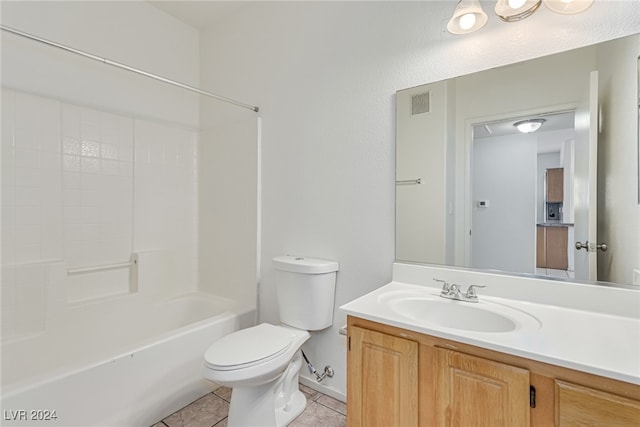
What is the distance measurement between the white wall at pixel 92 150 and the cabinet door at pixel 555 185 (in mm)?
2510

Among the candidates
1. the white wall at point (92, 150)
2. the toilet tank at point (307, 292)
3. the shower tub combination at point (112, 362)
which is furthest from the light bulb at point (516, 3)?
the white wall at point (92, 150)

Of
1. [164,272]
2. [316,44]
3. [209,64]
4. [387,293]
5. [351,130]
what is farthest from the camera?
[209,64]

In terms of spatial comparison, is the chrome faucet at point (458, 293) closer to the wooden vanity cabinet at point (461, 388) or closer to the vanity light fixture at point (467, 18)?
the wooden vanity cabinet at point (461, 388)

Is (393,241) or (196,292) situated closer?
(393,241)

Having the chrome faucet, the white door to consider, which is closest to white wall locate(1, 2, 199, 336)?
the chrome faucet

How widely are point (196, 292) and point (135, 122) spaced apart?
1.45 meters

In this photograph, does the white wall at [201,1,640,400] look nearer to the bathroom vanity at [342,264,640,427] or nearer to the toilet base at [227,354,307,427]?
the toilet base at [227,354,307,427]

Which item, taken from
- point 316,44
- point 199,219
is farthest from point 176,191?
point 316,44

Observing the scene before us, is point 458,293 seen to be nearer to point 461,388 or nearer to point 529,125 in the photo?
point 461,388

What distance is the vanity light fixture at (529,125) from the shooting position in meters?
1.30

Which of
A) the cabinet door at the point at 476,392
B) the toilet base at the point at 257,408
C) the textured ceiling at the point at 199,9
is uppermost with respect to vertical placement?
the textured ceiling at the point at 199,9

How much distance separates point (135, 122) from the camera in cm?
228

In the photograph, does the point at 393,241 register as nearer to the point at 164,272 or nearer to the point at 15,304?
the point at 164,272

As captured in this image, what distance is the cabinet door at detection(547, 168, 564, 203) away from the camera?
128 cm
